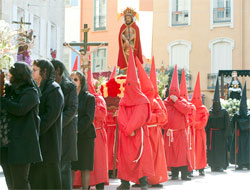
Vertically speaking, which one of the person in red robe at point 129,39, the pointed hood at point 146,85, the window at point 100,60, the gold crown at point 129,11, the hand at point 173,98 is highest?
the window at point 100,60

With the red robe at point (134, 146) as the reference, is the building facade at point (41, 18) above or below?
above

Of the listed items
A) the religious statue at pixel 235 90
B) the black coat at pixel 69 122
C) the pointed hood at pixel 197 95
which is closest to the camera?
the black coat at pixel 69 122

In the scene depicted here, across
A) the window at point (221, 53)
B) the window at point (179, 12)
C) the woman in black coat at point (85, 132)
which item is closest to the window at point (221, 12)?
the window at point (221, 53)

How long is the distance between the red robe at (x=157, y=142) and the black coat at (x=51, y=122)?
4139 mm

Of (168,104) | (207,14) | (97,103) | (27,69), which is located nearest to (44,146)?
(27,69)

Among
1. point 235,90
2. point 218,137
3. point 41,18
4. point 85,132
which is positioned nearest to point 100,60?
point 41,18

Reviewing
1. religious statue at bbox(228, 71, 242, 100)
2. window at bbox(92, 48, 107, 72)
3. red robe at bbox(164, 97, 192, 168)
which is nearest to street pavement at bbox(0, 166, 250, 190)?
red robe at bbox(164, 97, 192, 168)

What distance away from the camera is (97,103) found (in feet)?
34.9

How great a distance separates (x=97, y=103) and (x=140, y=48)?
4069 mm

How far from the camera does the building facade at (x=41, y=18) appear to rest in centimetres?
2581

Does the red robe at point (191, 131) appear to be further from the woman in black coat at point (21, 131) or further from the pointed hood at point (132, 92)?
the woman in black coat at point (21, 131)

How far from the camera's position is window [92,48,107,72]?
41.1 m

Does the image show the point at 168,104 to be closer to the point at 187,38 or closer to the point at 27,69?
the point at 27,69

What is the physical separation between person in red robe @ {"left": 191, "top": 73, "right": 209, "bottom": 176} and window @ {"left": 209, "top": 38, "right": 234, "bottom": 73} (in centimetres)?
2232
